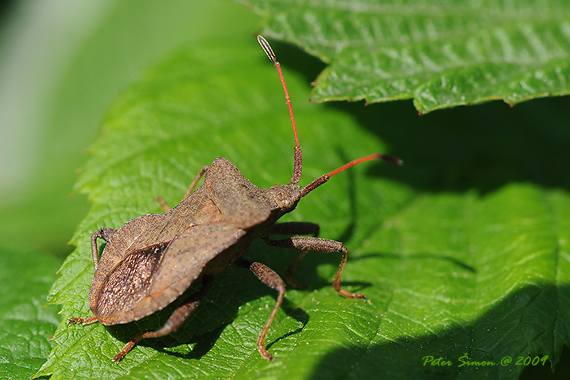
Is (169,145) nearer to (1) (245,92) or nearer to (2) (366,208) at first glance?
(1) (245,92)

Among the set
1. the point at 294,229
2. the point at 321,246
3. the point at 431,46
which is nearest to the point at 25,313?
the point at 294,229

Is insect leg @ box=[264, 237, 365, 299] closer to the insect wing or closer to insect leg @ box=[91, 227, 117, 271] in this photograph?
the insect wing

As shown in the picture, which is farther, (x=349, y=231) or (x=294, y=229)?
(x=349, y=231)

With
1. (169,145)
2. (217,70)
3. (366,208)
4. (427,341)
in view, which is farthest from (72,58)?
(427,341)

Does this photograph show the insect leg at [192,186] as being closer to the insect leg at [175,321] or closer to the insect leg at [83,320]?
the insect leg at [175,321]

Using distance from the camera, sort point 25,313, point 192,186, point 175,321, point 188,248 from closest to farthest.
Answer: point 175,321 → point 188,248 → point 25,313 → point 192,186

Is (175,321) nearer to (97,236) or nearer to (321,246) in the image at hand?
(97,236)

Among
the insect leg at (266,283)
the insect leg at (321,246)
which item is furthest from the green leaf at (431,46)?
the insect leg at (266,283)

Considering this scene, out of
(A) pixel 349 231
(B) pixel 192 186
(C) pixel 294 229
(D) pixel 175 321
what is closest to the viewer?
(D) pixel 175 321
